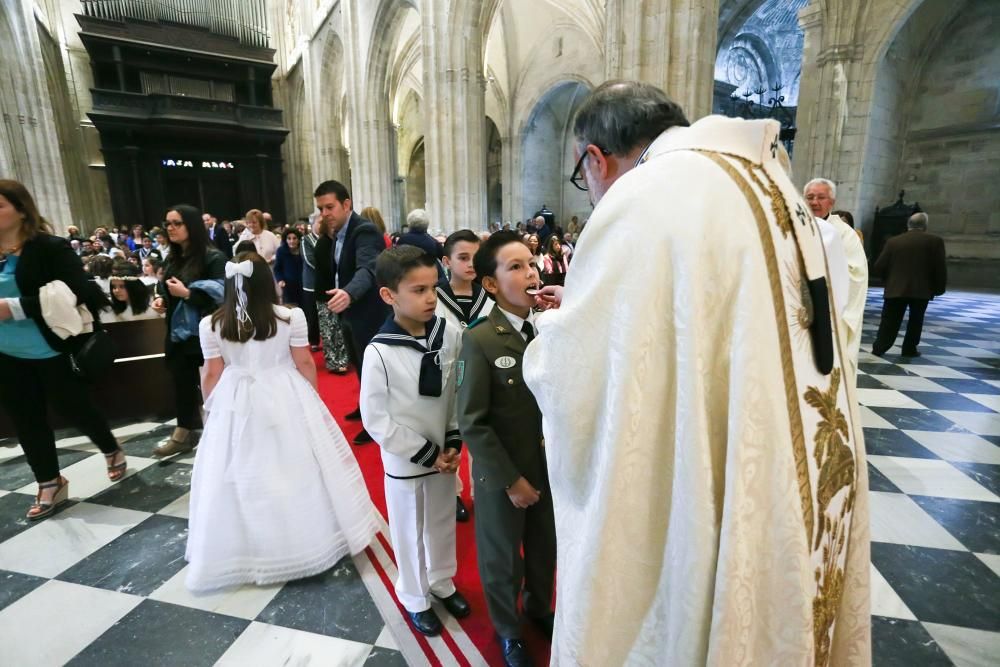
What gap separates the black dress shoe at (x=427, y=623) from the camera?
1886 millimetres

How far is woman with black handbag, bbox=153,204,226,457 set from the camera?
313 cm

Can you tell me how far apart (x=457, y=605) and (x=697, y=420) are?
5.07 feet

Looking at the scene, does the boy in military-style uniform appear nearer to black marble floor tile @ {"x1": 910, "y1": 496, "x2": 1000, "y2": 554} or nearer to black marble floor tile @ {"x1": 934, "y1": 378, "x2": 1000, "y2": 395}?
black marble floor tile @ {"x1": 910, "y1": 496, "x2": 1000, "y2": 554}

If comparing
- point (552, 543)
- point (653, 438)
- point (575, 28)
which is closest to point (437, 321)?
point (552, 543)

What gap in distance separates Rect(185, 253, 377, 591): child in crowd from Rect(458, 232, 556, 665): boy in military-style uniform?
1009 mm

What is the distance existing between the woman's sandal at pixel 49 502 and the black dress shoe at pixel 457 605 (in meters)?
2.43

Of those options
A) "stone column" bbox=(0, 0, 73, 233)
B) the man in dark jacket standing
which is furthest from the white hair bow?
"stone column" bbox=(0, 0, 73, 233)

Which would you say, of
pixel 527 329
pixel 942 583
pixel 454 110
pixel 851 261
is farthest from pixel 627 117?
pixel 454 110

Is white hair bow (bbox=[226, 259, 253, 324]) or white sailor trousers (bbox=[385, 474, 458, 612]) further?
white hair bow (bbox=[226, 259, 253, 324])

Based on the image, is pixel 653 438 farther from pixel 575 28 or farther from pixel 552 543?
pixel 575 28

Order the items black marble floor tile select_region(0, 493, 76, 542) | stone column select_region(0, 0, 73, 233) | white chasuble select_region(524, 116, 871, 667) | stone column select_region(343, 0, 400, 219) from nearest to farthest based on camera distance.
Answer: white chasuble select_region(524, 116, 871, 667) → black marble floor tile select_region(0, 493, 76, 542) → stone column select_region(0, 0, 73, 233) → stone column select_region(343, 0, 400, 219)

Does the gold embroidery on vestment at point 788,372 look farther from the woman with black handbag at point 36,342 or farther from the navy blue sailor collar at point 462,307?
the woman with black handbag at point 36,342

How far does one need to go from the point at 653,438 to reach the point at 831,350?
1.33 feet

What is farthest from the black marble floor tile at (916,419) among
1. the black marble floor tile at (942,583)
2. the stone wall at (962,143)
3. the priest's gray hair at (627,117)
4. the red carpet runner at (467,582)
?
the stone wall at (962,143)
